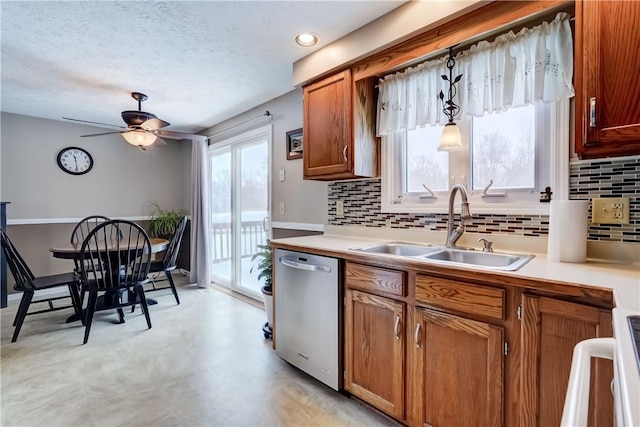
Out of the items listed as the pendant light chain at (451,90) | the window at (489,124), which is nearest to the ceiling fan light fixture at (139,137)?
the window at (489,124)

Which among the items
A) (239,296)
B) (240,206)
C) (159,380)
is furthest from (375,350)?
(240,206)

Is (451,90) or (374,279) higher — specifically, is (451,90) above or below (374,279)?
above

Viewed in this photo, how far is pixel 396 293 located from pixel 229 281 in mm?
3153

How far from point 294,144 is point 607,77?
2248 millimetres

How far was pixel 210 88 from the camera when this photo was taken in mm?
2955

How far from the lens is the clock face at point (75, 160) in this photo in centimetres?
402

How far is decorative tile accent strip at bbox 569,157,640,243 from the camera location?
4.34 ft

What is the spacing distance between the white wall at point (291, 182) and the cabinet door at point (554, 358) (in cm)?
178

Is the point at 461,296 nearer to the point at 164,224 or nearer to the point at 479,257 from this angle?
the point at 479,257

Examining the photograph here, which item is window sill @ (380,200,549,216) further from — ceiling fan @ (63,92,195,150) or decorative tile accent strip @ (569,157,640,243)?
ceiling fan @ (63,92,195,150)

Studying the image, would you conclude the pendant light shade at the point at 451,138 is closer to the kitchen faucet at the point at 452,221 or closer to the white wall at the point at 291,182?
the kitchen faucet at the point at 452,221

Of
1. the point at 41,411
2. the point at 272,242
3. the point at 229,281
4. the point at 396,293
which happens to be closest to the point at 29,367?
the point at 41,411

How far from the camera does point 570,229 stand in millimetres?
1327

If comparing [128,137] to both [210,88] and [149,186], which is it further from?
[149,186]
